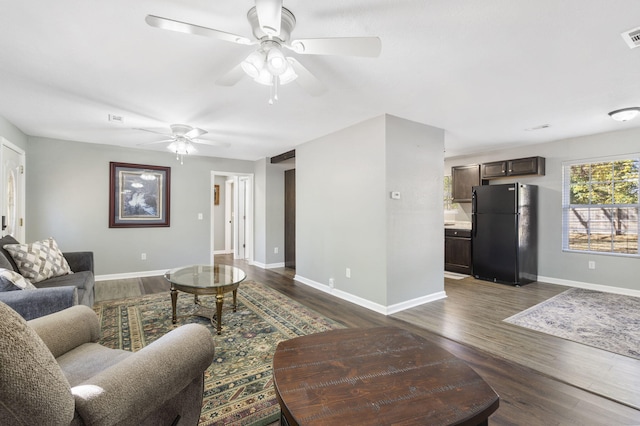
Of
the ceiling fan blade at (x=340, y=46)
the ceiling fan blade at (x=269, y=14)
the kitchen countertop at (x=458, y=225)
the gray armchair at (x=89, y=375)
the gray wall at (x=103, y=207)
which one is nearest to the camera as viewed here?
the gray armchair at (x=89, y=375)

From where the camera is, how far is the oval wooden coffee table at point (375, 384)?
1.06 metres

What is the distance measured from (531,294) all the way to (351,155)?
329cm

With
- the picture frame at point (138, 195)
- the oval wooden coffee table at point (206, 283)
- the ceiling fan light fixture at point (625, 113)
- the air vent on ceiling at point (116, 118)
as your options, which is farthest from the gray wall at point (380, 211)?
the picture frame at point (138, 195)

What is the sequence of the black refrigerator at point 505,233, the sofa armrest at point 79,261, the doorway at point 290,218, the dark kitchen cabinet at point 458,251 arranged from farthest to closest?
the doorway at point 290,218 → the dark kitchen cabinet at point 458,251 → the black refrigerator at point 505,233 → the sofa armrest at point 79,261

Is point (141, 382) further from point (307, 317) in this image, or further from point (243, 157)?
point (243, 157)

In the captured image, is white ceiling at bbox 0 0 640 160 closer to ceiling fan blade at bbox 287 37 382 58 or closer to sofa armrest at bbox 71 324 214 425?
ceiling fan blade at bbox 287 37 382 58

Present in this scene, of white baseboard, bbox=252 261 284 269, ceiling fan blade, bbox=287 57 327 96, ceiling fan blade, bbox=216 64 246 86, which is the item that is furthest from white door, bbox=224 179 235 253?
ceiling fan blade, bbox=287 57 327 96

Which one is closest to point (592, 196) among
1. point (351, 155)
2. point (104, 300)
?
point (351, 155)

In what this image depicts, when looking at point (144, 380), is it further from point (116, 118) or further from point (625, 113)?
point (625, 113)

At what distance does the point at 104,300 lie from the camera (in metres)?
3.92

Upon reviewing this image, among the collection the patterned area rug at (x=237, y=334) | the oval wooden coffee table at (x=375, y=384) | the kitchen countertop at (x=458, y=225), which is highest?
the kitchen countertop at (x=458, y=225)

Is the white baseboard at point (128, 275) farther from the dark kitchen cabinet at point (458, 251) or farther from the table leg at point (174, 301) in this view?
the dark kitchen cabinet at point (458, 251)

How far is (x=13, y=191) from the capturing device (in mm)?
4066

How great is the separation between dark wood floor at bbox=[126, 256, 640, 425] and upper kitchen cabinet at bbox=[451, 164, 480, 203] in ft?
7.29
